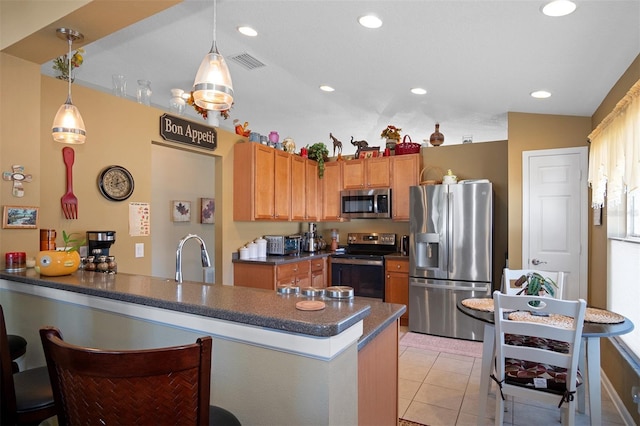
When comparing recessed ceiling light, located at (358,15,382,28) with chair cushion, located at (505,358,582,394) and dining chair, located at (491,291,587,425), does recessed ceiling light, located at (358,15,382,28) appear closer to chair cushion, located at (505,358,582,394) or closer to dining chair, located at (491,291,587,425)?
dining chair, located at (491,291,587,425)

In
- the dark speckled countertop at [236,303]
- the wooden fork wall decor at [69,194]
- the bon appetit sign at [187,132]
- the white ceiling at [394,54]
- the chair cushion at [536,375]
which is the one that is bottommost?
the chair cushion at [536,375]

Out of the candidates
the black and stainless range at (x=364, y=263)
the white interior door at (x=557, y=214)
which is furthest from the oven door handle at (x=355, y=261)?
the white interior door at (x=557, y=214)

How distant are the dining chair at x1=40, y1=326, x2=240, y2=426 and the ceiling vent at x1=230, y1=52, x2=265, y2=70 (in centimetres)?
269

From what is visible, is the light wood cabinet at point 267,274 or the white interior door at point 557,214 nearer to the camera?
the white interior door at point 557,214

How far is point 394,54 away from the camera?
2711mm

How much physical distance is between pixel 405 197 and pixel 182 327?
391 centimetres

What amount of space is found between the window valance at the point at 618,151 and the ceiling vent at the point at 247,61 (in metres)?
2.66

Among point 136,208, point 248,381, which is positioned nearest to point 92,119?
point 136,208

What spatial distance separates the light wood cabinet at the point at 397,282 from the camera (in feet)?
15.2

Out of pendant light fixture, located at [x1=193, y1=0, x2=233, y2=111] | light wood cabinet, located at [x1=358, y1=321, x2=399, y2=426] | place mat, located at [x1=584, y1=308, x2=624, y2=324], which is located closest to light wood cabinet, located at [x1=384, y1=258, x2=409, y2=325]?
place mat, located at [x1=584, y1=308, x2=624, y2=324]

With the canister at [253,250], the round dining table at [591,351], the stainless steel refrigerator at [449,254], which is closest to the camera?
the round dining table at [591,351]

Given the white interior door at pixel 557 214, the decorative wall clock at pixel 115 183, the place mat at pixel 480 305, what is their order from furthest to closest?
the white interior door at pixel 557 214
the decorative wall clock at pixel 115 183
the place mat at pixel 480 305

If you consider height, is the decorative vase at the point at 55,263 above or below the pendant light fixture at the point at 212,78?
below

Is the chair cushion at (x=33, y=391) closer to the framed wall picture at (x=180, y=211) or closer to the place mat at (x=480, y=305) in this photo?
the place mat at (x=480, y=305)
